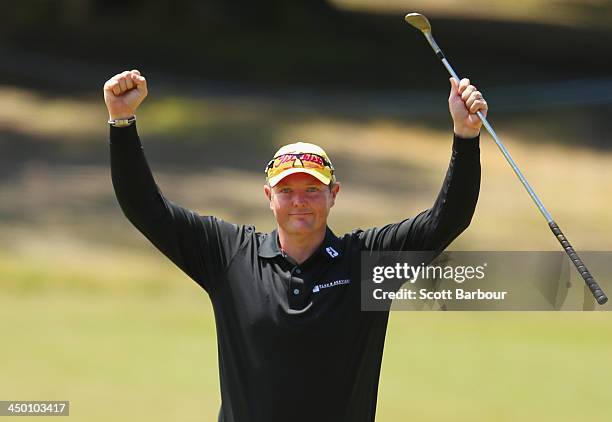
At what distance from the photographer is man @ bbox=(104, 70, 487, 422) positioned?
4184 mm

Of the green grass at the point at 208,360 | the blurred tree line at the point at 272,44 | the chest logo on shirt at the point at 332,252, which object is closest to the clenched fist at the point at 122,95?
the chest logo on shirt at the point at 332,252

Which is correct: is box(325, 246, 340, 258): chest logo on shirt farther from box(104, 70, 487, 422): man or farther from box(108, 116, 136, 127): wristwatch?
box(108, 116, 136, 127): wristwatch

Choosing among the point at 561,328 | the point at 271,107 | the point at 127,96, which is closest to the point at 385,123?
the point at 271,107

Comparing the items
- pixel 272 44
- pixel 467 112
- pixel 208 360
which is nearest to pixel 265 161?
pixel 272 44

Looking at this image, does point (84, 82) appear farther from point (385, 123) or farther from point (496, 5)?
point (496, 5)

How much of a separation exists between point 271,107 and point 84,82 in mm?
3163

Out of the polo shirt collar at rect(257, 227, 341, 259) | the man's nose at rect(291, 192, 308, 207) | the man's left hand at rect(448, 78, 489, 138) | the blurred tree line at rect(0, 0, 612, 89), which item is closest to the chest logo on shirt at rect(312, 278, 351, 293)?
the polo shirt collar at rect(257, 227, 341, 259)

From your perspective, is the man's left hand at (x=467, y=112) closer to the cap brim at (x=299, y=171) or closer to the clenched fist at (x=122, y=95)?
the cap brim at (x=299, y=171)

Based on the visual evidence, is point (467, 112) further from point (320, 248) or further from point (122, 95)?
point (122, 95)

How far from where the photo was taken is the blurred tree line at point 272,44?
21.2m

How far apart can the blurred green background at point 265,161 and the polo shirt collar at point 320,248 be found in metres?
4.20

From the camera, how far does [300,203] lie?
14.2 ft

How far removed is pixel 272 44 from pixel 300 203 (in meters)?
18.5

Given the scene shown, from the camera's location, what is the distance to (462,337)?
1080 centimetres
